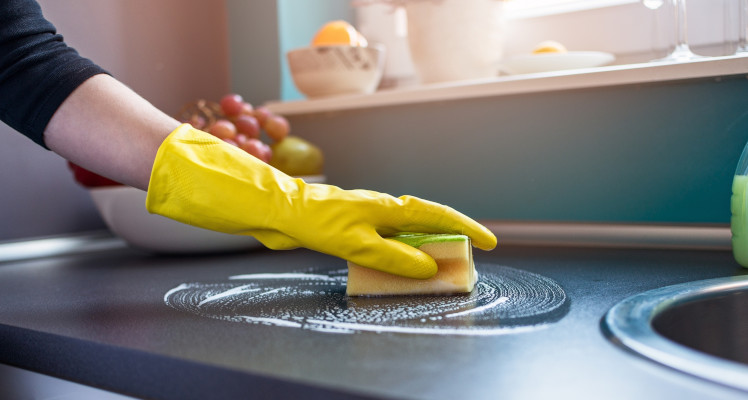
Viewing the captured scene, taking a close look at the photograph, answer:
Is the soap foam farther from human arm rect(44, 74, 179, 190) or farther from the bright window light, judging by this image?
the bright window light

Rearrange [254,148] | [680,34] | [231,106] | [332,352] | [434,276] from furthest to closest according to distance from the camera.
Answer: [231,106], [254,148], [680,34], [434,276], [332,352]

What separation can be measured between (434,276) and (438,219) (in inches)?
2.7

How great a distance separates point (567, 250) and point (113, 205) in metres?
0.80

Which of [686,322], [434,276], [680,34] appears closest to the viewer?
[686,322]

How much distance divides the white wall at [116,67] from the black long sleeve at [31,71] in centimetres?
46

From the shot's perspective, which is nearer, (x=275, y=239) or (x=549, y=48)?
(x=275, y=239)

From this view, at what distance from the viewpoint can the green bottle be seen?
0.86 metres

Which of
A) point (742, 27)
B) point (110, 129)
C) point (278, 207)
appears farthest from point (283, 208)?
point (742, 27)

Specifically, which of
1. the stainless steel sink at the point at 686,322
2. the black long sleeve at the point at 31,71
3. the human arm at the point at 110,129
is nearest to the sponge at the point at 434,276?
the stainless steel sink at the point at 686,322

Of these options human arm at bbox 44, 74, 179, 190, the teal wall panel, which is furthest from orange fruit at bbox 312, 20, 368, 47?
human arm at bbox 44, 74, 179, 190

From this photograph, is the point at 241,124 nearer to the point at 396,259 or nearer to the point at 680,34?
the point at 396,259

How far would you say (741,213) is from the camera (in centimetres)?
87

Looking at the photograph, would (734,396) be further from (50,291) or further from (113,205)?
(113,205)

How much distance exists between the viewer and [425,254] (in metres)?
0.79
